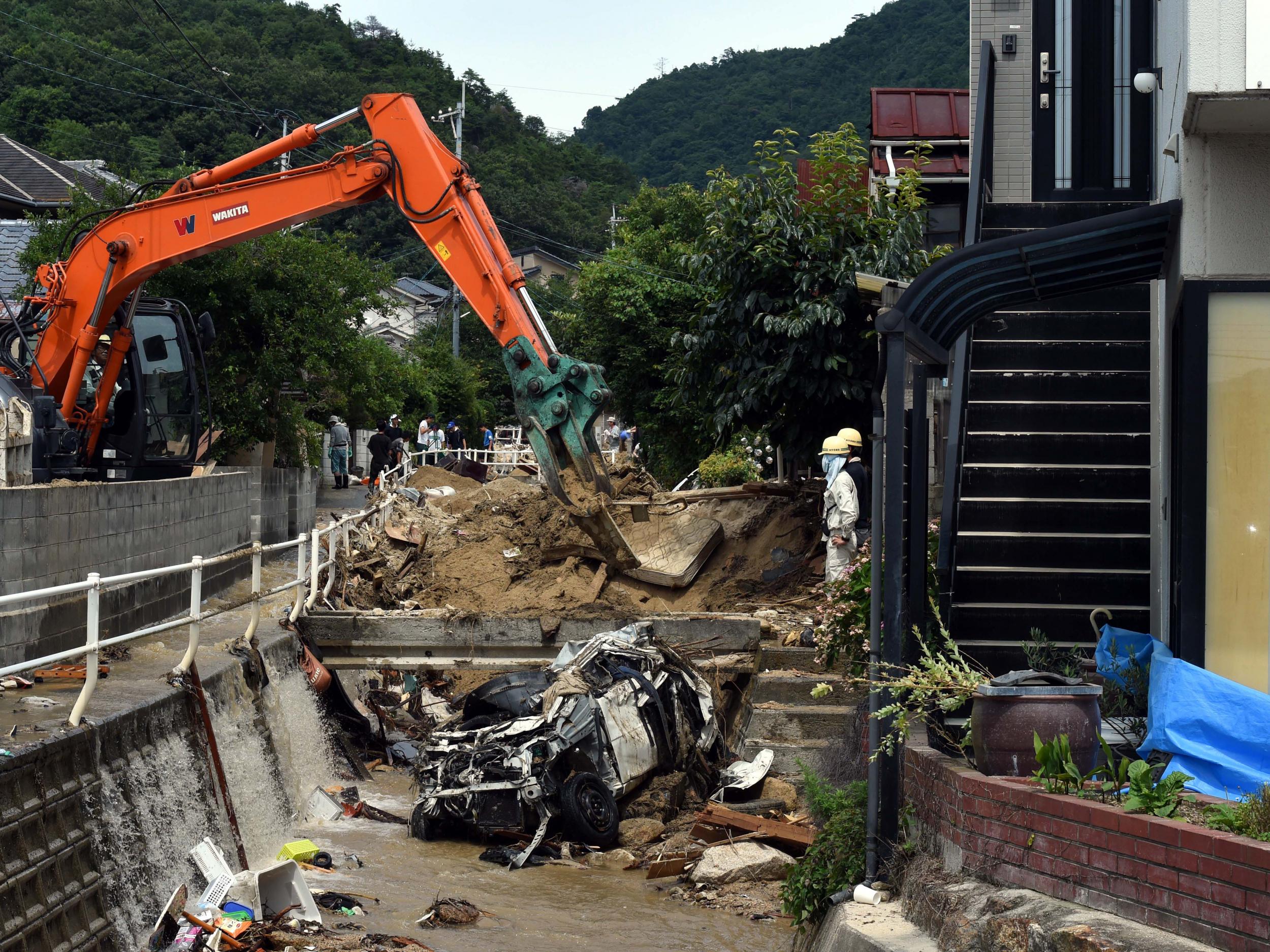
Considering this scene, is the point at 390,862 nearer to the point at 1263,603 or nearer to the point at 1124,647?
the point at 1124,647

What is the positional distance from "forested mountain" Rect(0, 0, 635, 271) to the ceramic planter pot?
36703 mm

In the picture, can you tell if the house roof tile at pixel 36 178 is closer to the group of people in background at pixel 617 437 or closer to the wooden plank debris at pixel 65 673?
the group of people in background at pixel 617 437

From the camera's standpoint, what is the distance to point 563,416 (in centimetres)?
1260

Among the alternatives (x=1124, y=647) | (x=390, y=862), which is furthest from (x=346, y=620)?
(x=1124, y=647)

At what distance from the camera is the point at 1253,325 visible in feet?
20.8

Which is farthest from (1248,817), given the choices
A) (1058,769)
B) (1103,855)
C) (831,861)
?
(831,861)

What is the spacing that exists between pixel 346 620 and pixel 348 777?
1508 millimetres

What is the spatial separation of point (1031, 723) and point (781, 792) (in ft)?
20.0

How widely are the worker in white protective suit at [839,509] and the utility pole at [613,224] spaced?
42225mm

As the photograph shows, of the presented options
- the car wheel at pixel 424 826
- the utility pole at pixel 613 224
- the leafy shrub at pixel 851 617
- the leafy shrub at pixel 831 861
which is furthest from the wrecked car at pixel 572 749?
the utility pole at pixel 613 224

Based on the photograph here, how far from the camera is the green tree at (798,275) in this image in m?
14.3

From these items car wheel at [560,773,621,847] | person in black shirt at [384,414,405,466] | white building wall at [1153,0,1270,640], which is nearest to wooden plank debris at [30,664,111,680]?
car wheel at [560,773,621,847]

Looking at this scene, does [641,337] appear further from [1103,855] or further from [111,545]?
[1103,855]

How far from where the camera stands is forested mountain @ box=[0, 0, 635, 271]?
175ft
